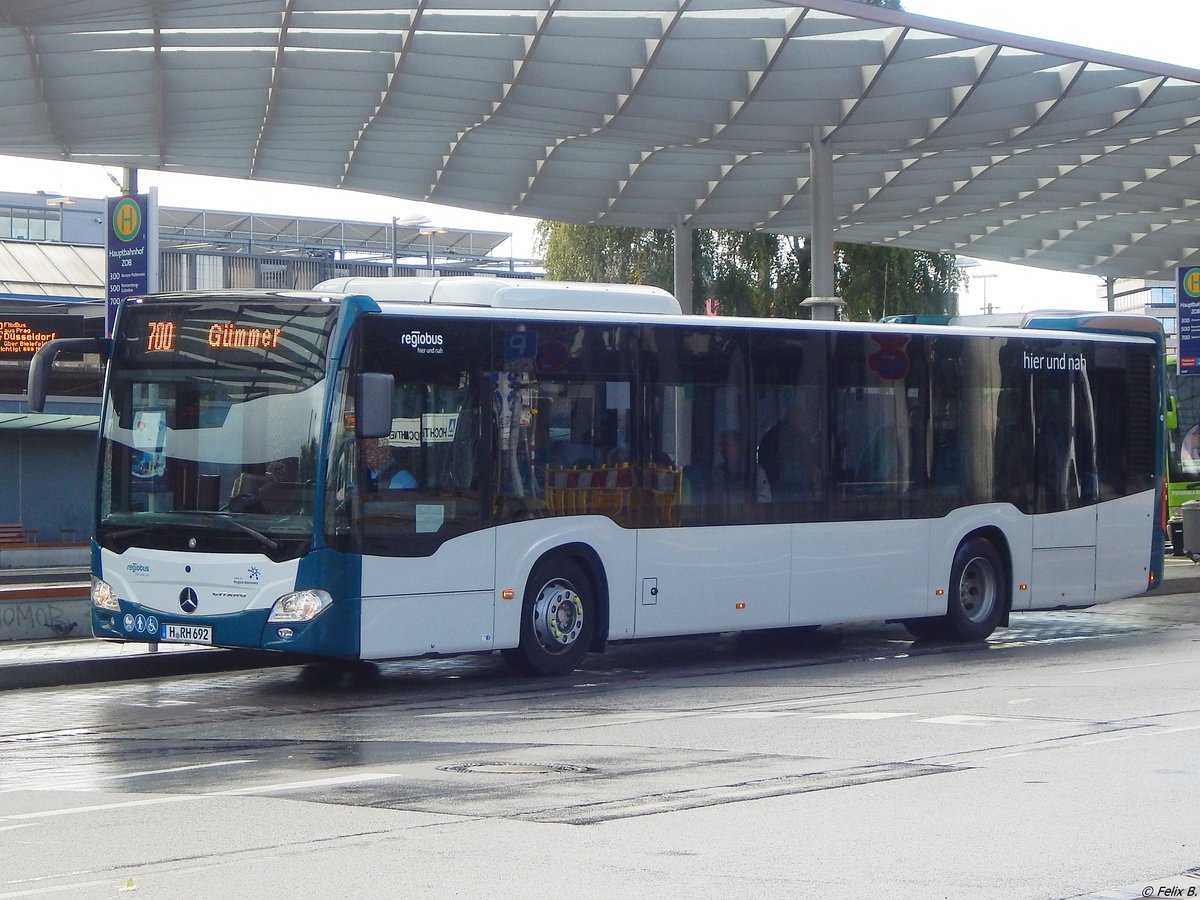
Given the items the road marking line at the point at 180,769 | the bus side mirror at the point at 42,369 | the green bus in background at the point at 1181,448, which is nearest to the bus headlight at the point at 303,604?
the bus side mirror at the point at 42,369

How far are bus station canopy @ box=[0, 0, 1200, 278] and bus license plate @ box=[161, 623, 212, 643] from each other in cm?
1029

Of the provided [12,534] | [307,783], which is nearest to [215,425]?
[307,783]

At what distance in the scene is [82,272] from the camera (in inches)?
2443

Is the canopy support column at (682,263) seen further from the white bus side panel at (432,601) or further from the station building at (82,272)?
the white bus side panel at (432,601)

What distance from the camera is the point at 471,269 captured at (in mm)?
78625

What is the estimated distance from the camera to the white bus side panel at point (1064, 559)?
17438 mm

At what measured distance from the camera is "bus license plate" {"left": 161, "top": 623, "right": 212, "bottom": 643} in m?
12.5

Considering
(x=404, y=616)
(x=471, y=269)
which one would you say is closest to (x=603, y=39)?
(x=404, y=616)

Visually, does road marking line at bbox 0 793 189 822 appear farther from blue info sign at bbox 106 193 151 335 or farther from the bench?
the bench

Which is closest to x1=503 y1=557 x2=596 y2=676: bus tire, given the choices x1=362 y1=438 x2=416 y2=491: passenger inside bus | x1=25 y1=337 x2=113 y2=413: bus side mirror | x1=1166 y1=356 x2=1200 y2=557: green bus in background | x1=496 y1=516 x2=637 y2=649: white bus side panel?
x1=496 y1=516 x2=637 y2=649: white bus side panel

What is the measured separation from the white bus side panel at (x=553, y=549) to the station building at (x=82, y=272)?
12.3ft

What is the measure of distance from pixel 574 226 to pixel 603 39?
66.7 feet

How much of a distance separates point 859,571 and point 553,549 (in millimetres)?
3407

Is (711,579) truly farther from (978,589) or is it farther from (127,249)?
(127,249)
